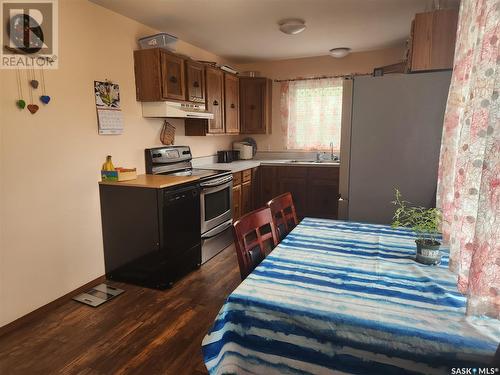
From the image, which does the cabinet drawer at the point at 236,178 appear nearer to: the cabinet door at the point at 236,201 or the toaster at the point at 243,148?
the cabinet door at the point at 236,201

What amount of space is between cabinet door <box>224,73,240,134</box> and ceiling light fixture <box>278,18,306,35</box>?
3.75 ft

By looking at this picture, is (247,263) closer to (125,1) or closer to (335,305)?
(335,305)

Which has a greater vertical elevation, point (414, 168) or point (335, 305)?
point (414, 168)

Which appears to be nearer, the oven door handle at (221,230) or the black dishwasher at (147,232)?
the black dishwasher at (147,232)

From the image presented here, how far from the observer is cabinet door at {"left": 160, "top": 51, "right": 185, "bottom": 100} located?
2887 mm

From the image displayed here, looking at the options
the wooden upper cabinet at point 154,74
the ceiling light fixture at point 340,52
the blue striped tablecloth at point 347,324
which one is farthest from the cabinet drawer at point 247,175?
the blue striped tablecloth at point 347,324

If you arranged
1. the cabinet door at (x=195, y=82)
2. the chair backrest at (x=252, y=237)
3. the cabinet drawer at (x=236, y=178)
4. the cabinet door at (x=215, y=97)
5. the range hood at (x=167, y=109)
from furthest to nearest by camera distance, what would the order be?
the cabinet drawer at (x=236, y=178) → the cabinet door at (x=215, y=97) → the cabinet door at (x=195, y=82) → the range hood at (x=167, y=109) → the chair backrest at (x=252, y=237)

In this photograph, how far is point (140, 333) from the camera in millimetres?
2023

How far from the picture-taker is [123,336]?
2.00 meters

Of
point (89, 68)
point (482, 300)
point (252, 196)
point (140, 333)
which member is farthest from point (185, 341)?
point (252, 196)

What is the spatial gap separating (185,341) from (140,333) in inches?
12.4

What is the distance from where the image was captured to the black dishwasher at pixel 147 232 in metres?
2.51

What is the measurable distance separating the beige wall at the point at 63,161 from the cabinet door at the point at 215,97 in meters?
0.92

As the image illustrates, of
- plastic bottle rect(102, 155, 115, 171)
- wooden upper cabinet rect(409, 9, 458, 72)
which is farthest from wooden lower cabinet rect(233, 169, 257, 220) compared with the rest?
wooden upper cabinet rect(409, 9, 458, 72)
